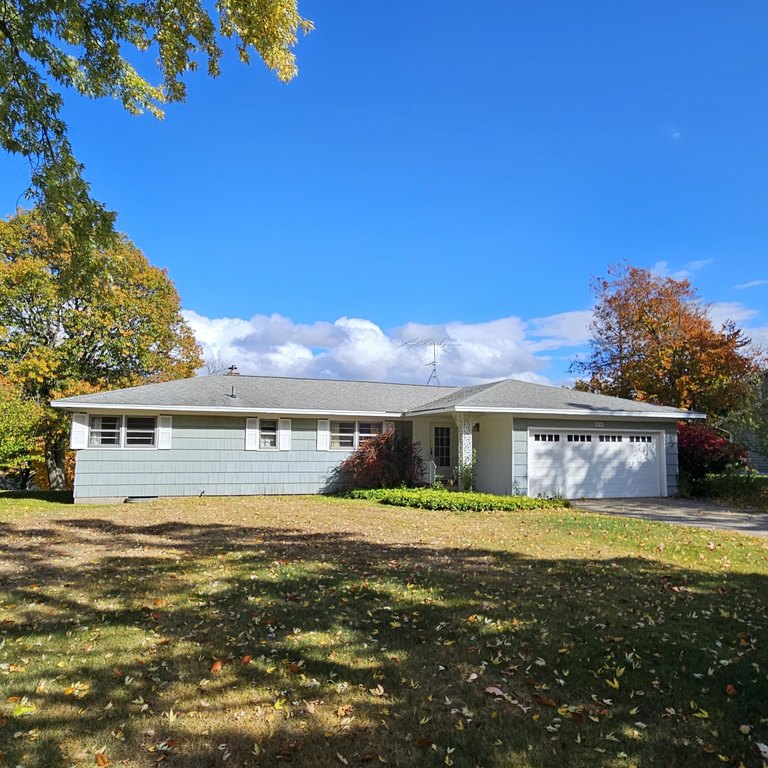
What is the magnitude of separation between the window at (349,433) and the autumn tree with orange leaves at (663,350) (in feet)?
41.1

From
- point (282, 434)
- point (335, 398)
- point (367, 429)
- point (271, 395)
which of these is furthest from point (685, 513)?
point (271, 395)

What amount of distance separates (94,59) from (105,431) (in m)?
11.0

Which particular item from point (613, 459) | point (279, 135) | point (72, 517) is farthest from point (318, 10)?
point (613, 459)

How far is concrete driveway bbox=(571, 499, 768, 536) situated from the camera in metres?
10.6

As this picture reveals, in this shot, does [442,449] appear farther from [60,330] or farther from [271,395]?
[60,330]

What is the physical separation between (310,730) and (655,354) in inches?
938

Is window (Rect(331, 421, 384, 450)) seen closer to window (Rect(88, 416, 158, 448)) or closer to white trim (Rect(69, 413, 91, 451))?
window (Rect(88, 416, 158, 448))

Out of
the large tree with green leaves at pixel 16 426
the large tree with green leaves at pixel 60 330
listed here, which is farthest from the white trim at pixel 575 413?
the large tree with green leaves at pixel 60 330

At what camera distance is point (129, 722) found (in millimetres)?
3027

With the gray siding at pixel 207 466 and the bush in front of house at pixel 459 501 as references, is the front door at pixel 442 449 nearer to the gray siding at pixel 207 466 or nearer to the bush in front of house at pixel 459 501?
the gray siding at pixel 207 466

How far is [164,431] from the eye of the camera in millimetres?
15789

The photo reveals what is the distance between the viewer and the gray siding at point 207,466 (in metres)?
15.3

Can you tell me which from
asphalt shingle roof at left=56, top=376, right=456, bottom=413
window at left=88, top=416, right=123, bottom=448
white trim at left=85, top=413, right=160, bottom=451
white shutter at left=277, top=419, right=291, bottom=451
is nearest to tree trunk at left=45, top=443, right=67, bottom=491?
asphalt shingle roof at left=56, top=376, right=456, bottom=413

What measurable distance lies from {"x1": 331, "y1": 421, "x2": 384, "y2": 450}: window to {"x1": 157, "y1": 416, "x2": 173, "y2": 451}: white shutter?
487 cm
